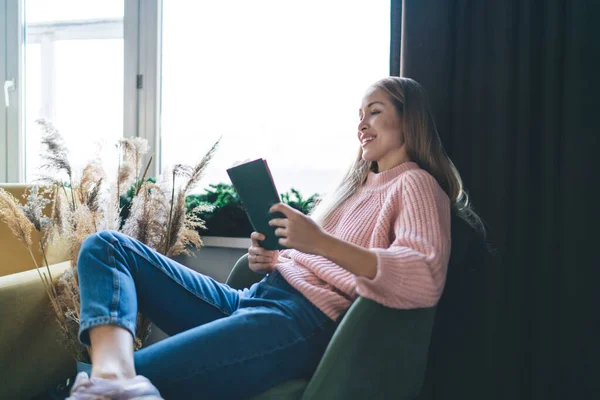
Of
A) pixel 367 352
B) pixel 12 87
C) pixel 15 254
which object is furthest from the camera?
pixel 12 87

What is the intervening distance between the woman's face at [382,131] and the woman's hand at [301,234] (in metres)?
0.40

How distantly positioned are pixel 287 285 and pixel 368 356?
321mm

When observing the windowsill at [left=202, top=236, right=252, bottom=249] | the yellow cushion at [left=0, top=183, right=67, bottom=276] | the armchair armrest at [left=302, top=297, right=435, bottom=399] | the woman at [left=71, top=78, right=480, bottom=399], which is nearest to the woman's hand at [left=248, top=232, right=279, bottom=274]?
the woman at [left=71, top=78, right=480, bottom=399]

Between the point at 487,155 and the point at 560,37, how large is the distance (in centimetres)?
42

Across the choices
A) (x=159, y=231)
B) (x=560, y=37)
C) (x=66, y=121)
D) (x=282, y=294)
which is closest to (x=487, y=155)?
(x=560, y=37)

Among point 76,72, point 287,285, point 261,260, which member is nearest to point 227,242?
point 261,260

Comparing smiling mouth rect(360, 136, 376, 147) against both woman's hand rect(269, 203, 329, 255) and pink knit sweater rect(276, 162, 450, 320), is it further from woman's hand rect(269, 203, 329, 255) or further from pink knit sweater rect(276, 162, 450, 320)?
woman's hand rect(269, 203, 329, 255)

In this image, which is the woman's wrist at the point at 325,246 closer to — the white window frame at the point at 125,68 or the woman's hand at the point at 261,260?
the woman's hand at the point at 261,260

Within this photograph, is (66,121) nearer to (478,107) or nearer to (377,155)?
(377,155)

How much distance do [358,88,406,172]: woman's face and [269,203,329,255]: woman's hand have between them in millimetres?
404

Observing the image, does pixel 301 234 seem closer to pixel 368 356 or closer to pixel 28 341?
pixel 368 356

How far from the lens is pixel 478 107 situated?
4.98 feet

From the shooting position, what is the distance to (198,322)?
1.15m

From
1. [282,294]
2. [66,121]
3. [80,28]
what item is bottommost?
[282,294]
